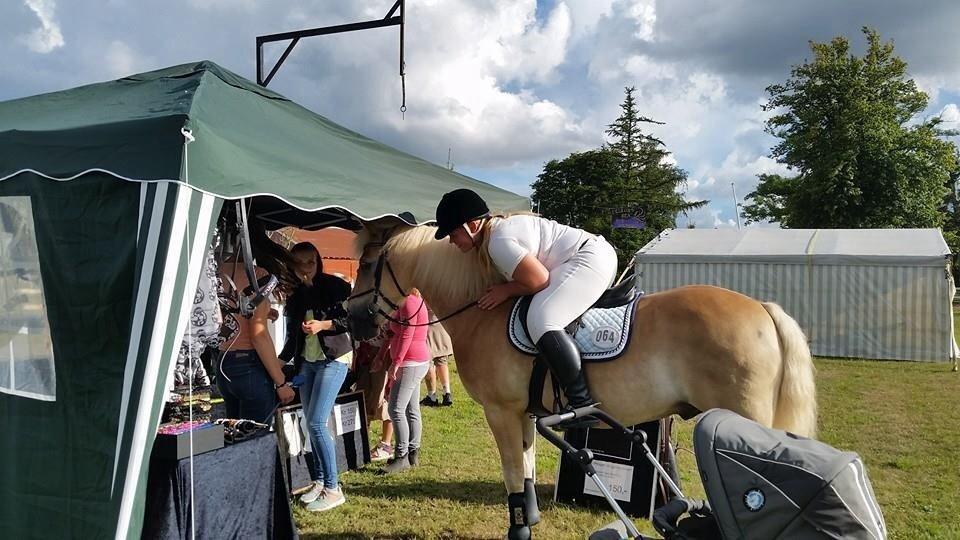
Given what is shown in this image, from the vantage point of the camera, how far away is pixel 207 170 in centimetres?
271

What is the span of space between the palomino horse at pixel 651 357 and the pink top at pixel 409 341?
114cm

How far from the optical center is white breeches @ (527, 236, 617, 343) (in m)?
3.04

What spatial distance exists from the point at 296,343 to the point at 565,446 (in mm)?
2374

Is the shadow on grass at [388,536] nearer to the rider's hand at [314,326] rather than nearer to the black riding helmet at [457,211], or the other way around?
the rider's hand at [314,326]

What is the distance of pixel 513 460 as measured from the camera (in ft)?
11.2

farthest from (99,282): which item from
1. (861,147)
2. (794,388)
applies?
(861,147)

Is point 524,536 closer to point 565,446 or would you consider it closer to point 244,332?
point 565,446

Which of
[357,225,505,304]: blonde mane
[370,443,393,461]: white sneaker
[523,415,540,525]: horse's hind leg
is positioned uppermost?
[357,225,505,304]: blonde mane

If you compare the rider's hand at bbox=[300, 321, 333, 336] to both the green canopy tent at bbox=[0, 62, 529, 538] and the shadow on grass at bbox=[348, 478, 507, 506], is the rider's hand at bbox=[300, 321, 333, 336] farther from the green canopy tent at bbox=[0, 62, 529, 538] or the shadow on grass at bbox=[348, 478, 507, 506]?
the shadow on grass at bbox=[348, 478, 507, 506]

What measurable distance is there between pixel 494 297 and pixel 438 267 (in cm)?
51

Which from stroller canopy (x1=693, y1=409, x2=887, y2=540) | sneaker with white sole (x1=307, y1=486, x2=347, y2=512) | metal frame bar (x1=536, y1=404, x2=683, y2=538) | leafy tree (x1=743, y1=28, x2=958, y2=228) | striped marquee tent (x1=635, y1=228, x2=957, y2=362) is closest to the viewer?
stroller canopy (x1=693, y1=409, x2=887, y2=540)

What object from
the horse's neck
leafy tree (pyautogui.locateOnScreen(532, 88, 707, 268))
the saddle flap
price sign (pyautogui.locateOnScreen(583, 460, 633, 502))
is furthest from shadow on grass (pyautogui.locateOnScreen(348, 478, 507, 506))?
leafy tree (pyautogui.locateOnScreen(532, 88, 707, 268))

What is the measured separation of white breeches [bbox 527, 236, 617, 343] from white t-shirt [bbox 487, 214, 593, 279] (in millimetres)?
74

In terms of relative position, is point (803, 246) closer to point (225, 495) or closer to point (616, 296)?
point (616, 296)
